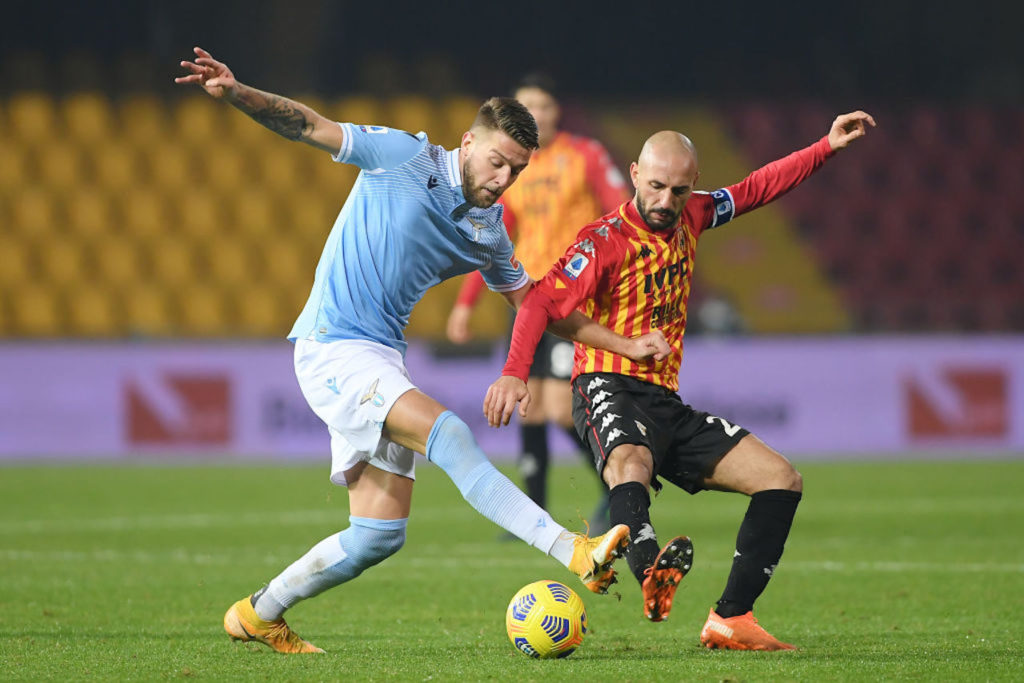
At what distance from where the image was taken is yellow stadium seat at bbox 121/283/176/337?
15016 millimetres

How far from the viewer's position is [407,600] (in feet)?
19.3

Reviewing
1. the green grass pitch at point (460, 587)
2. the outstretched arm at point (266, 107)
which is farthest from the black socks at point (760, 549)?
the outstretched arm at point (266, 107)

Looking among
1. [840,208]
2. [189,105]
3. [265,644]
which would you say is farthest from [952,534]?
[189,105]

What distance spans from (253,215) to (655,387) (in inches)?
471

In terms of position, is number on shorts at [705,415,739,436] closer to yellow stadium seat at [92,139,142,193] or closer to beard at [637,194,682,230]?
beard at [637,194,682,230]

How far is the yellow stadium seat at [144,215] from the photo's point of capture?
51.4 ft

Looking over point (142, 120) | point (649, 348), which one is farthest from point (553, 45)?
point (649, 348)

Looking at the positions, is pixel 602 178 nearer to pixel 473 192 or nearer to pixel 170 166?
pixel 473 192

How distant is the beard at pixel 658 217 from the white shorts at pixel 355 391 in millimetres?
998

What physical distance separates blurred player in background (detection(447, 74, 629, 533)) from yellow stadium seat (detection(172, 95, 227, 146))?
9.47m

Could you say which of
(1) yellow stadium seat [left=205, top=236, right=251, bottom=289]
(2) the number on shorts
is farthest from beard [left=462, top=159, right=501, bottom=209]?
(1) yellow stadium seat [left=205, top=236, right=251, bottom=289]

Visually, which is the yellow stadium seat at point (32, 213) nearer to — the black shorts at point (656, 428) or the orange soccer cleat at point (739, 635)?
the black shorts at point (656, 428)

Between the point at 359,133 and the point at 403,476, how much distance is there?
113 cm

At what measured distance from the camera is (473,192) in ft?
14.4
